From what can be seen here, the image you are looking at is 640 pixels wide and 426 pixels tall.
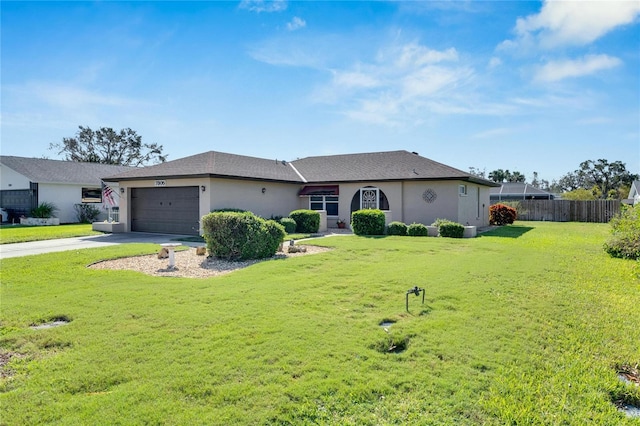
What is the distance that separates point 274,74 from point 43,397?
14.4 meters

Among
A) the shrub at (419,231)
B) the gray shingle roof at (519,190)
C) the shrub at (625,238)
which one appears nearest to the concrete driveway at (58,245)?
the shrub at (419,231)

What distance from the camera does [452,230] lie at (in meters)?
17.5

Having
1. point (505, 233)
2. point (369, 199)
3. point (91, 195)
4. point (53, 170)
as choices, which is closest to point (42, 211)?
point (91, 195)

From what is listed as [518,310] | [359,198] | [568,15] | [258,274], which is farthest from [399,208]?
[518,310]

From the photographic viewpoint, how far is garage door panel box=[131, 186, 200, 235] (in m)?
18.7

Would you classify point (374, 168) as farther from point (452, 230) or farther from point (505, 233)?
point (505, 233)

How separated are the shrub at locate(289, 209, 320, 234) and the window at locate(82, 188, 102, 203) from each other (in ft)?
61.6

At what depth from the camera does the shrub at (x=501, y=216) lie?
27441mm

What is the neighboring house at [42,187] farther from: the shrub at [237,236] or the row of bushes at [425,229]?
the row of bushes at [425,229]

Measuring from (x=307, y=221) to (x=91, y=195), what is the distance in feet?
65.7

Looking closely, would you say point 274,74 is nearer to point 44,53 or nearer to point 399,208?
point 44,53

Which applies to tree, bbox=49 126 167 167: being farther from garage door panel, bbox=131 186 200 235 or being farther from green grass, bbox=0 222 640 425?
green grass, bbox=0 222 640 425

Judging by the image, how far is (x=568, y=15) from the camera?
11.0m

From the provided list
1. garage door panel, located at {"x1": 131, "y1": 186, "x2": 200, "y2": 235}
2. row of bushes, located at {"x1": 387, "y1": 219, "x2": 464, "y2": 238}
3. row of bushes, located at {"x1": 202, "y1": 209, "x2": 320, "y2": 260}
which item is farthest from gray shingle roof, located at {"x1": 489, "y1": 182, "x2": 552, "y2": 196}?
row of bushes, located at {"x1": 202, "y1": 209, "x2": 320, "y2": 260}
